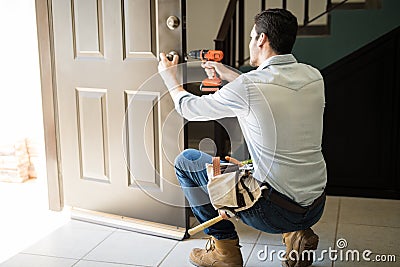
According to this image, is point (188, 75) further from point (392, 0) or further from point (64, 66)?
point (392, 0)

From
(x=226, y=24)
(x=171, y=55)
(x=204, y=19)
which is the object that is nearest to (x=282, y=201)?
(x=171, y=55)

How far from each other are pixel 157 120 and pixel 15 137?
152 cm

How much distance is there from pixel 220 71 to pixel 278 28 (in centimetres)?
38

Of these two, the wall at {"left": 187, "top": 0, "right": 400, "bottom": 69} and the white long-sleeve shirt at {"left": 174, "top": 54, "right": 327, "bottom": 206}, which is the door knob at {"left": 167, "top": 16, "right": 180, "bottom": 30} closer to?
the white long-sleeve shirt at {"left": 174, "top": 54, "right": 327, "bottom": 206}

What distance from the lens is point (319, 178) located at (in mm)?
2541

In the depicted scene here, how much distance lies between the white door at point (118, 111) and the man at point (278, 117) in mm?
554

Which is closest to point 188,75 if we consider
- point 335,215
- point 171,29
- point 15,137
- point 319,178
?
point 171,29

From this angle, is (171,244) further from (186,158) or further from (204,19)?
(204,19)

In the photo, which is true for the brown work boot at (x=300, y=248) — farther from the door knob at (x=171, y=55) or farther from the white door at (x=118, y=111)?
the door knob at (x=171, y=55)

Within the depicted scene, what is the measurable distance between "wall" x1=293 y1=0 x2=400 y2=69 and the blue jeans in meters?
1.40

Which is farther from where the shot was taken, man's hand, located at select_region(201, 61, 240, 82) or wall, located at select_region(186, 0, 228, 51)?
wall, located at select_region(186, 0, 228, 51)

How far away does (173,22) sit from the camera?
2.96 m

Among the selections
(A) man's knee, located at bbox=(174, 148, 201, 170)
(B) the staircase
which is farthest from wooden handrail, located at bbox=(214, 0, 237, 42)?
(A) man's knee, located at bbox=(174, 148, 201, 170)

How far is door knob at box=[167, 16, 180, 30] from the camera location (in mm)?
2965
